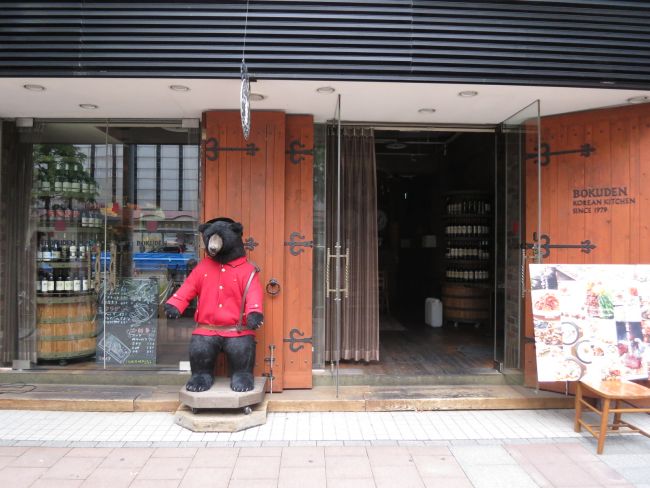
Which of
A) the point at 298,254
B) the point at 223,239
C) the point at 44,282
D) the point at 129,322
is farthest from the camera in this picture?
the point at 44,282

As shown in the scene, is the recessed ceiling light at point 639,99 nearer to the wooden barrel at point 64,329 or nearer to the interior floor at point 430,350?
the interior floor at point 430,350

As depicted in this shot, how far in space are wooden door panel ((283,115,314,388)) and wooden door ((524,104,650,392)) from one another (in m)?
2.49

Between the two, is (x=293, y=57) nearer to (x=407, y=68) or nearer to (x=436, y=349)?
(x=407, y=68)

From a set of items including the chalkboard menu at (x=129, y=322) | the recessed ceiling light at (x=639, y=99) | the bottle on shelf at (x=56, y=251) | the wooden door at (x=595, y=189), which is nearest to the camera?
the recessed ceiling light at (x=639, y=99)

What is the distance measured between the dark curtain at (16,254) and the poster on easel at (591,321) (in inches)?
225

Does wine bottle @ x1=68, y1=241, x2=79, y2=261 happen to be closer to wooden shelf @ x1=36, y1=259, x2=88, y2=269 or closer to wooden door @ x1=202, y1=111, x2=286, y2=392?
wooden shelf @ x1=36, y1=259, x2=88, y2=269

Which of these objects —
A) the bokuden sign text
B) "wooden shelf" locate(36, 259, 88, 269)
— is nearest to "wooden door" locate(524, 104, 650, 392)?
the bokuden sign text

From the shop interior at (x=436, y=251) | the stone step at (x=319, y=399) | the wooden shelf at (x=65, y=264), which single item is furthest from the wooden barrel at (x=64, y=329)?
the shop interior at (x=436, y=251)

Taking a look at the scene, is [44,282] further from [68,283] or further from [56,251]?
[56,251]

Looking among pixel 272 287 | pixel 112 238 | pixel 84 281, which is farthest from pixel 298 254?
pixel 84 281

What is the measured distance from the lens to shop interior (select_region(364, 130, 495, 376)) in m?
6.35

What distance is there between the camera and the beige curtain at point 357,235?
219 inches

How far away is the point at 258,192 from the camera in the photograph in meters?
4.95

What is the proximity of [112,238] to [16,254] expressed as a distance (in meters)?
1.13
